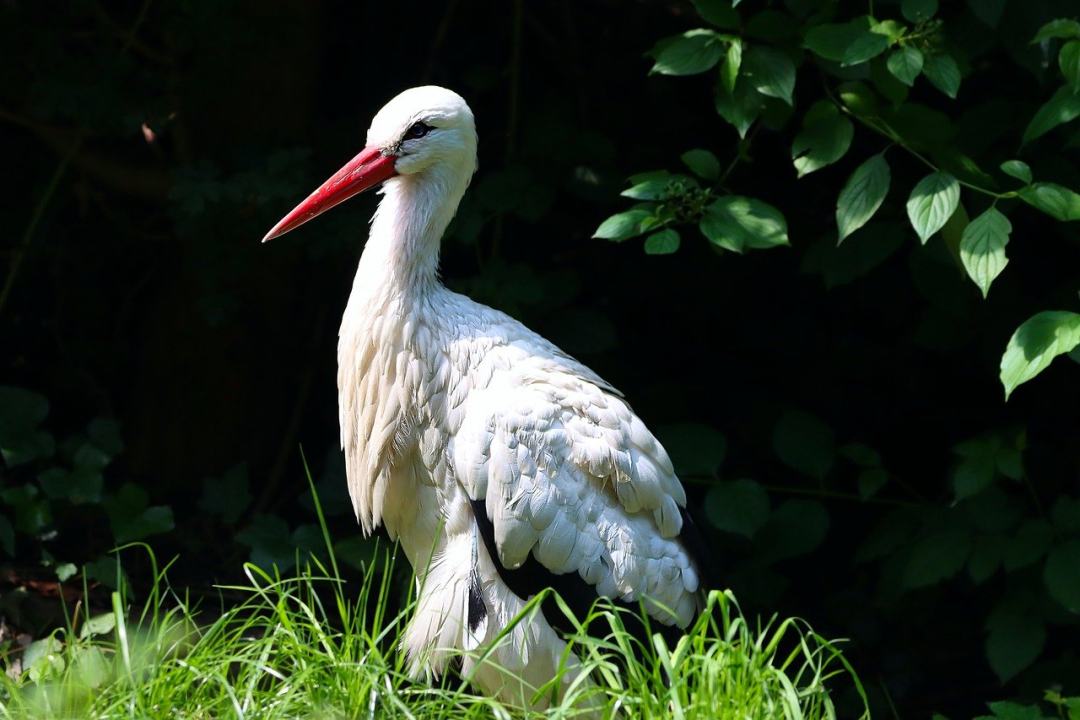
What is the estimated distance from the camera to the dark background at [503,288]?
3.52 meters

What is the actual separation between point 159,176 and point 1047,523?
8.82ft

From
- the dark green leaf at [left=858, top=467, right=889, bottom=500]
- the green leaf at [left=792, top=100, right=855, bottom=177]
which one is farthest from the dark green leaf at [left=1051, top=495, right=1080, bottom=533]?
the green leaf at [left=792, top=100, right=855, bottom=177]

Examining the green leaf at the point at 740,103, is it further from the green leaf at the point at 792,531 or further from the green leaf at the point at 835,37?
the green leaf at the point at 792,531

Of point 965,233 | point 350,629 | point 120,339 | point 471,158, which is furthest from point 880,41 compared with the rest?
point 120,339

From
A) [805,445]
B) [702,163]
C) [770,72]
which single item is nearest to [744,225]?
[702,163]

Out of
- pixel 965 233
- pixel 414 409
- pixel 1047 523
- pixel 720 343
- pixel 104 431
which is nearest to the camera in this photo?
pixel 965 233

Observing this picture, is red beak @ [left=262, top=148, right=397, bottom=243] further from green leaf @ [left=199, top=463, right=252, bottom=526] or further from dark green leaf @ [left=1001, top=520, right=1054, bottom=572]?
dark green leaf @ [left=1001, top=520, right=1054, bottom=572]

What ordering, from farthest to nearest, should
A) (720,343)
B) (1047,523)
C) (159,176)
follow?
1. (720,343)
2. (159,176)
3. (1047,523)

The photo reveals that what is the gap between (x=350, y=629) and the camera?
7.60 feet

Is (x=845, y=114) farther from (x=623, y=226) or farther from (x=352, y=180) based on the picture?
(x=352, y=180)

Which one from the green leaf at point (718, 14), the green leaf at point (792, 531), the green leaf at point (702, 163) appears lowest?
the green leaf at point (792, 531)

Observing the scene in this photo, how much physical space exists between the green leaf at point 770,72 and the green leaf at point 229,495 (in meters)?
1.79

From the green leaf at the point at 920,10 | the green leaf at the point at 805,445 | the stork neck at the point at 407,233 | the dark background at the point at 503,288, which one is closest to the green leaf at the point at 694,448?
the dark background at the point at 503,288

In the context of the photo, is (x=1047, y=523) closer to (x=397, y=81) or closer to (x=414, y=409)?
(x=414, y=409)
